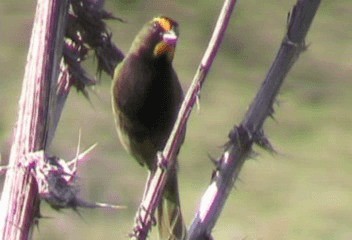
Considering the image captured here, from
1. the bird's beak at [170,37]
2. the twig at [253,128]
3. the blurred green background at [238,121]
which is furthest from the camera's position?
the blurred green background at [238,121]

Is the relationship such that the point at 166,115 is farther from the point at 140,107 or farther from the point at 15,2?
the point at 15,2

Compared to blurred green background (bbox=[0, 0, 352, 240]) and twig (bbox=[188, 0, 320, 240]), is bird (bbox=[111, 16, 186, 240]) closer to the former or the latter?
twig (bbox=[188, 0, 320, 240])

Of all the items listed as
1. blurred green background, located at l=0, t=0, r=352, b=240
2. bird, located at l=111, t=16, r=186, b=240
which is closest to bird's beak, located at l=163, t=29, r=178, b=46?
bird, located at l=111, t=16, r=186, b=240

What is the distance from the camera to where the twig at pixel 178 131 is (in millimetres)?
2633

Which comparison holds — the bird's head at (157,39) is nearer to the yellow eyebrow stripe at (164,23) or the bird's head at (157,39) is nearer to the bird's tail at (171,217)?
the yellow eyebrow stripe at (164,23)

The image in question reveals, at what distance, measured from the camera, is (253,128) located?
2.90m

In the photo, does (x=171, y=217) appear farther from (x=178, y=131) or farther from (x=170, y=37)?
(x=178, y=131)

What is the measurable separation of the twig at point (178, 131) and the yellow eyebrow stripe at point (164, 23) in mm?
1234

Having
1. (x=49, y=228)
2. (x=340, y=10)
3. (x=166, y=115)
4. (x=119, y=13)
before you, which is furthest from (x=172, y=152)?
(x=340, y=10)

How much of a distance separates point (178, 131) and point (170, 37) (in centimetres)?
126

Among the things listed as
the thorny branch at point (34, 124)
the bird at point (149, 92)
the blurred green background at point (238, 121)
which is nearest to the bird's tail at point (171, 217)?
the bird at point (149, 92)

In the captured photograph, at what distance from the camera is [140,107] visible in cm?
412

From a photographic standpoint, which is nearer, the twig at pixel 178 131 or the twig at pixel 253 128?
the twig at pixel 178 131

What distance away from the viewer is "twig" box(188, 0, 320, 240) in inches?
111
